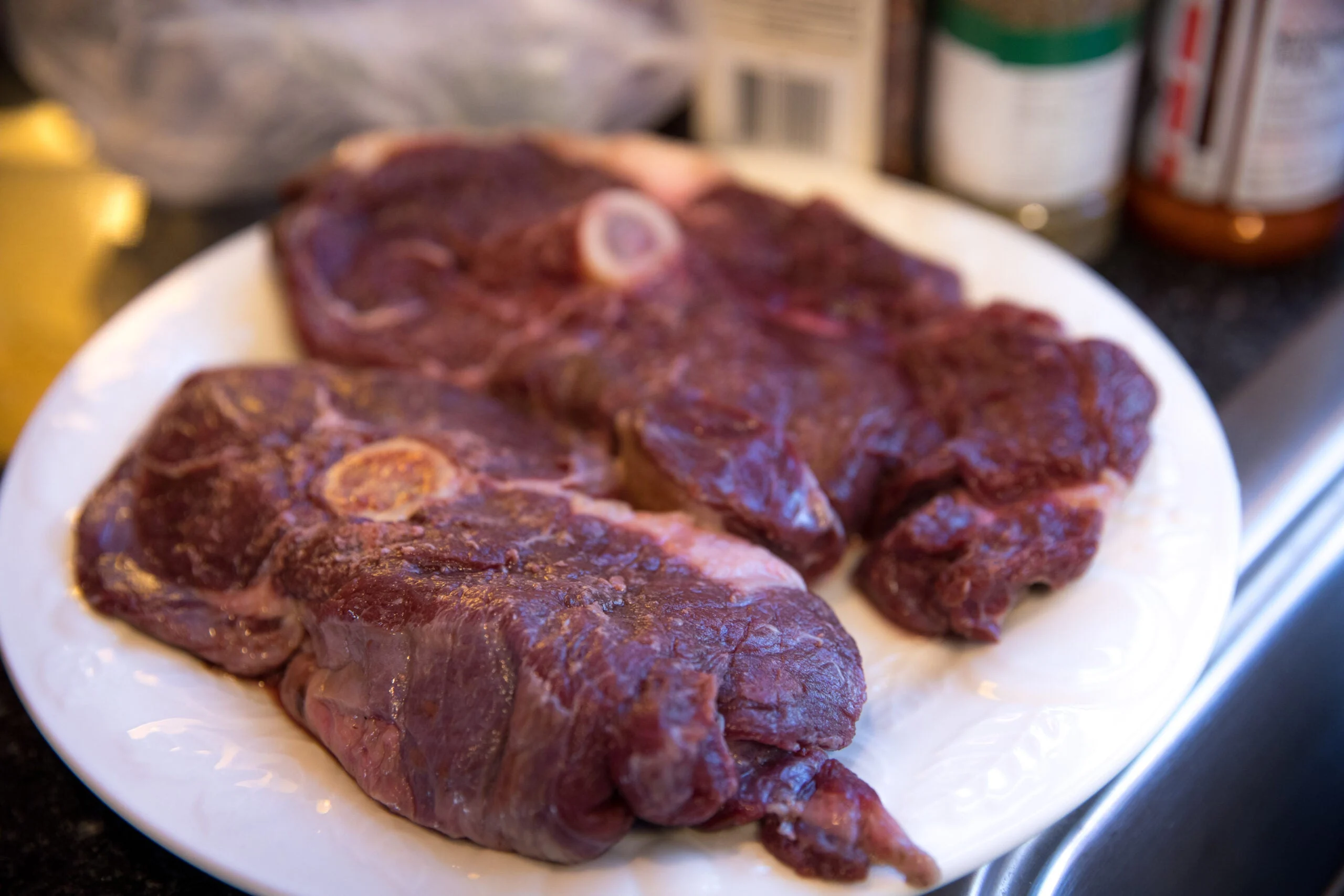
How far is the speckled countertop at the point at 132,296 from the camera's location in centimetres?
126

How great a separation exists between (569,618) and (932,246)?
3.37ft

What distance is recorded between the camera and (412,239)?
72.1 inches

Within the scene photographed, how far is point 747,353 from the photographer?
156 centimetres

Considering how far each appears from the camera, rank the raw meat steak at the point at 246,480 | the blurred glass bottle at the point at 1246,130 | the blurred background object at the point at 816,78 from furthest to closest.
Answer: the blurred background object at the point at 816,78, the blurred glass bottle at the point at 1246,130, the raw meat steak at the point at 246,480

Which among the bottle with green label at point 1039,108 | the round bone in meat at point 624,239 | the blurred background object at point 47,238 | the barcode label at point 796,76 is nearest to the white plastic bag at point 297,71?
the blurred background object at point 47,238

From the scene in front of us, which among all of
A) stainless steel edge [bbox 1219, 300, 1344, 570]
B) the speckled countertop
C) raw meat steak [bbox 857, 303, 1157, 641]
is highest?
raw meat steak [bbox 857, 303, 1157, 641]

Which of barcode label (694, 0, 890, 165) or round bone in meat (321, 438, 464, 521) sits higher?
barcode label (694, 0, 890, 165)

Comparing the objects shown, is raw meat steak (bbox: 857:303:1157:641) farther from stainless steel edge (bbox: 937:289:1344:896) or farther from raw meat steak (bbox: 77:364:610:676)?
raw meat steak (bbox: 77:364:610:676)

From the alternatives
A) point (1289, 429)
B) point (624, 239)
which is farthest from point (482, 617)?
point (1289, 429)

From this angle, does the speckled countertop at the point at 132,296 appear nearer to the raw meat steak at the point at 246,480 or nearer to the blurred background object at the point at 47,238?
the blurred background object at the point at 47,238

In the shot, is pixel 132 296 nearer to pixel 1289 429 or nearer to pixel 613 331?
pixel 613 331

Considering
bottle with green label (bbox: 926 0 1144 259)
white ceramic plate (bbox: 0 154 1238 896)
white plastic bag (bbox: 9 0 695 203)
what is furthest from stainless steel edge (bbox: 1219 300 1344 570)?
white plastic bag (bbox: 9 0 695 203)

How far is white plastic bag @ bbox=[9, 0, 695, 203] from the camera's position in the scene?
6.74 ft

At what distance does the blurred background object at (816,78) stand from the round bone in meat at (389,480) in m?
1.01
